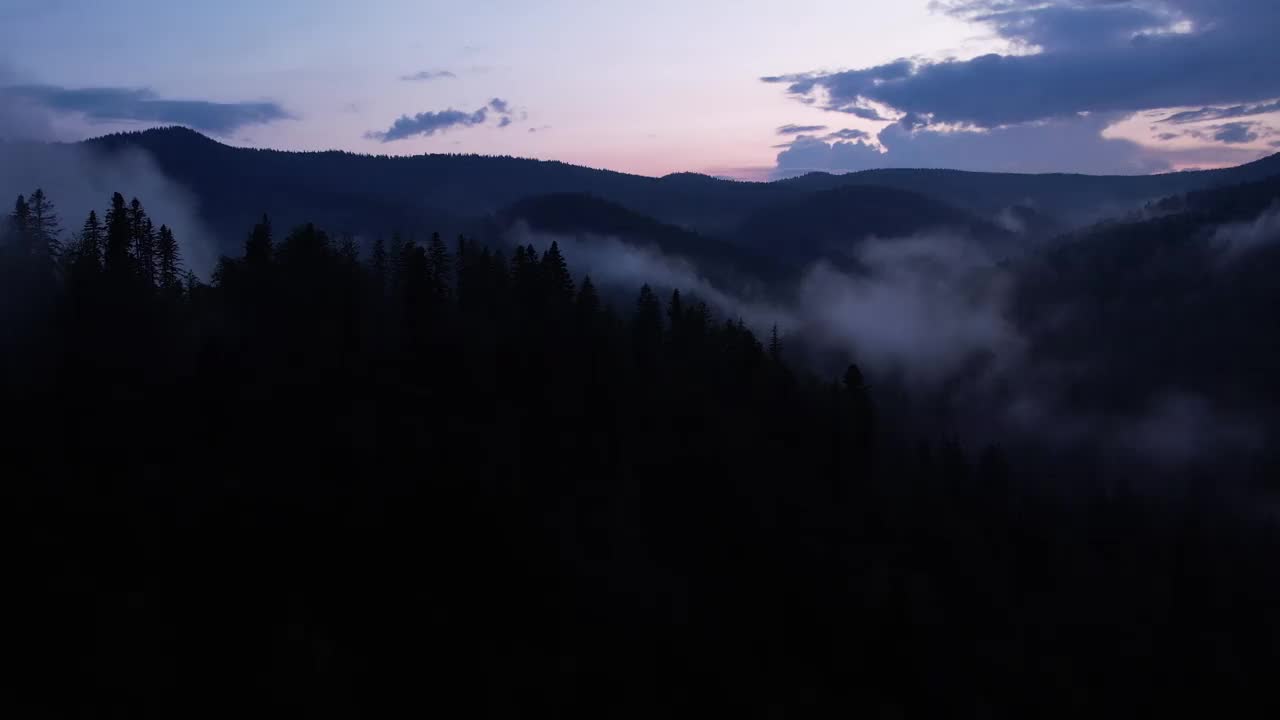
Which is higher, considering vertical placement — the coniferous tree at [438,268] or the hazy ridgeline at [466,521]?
the coniferous tree at [438,268]

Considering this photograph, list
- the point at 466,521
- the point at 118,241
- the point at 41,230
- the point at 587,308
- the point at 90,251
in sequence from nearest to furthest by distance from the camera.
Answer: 1. the point at 466,521
2. the point at 118,241
3. the point at 90,251
4. the point at 41,230
5. the point at 587,308

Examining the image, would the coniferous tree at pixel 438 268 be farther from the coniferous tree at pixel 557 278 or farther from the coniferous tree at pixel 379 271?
the coniferous tree at pixel 557 278

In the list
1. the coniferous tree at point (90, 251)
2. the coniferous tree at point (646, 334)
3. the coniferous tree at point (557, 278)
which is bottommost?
the coniferous tree at point (646, 334)

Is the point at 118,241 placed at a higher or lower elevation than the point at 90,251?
higher

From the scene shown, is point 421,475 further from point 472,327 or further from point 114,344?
point 114,344

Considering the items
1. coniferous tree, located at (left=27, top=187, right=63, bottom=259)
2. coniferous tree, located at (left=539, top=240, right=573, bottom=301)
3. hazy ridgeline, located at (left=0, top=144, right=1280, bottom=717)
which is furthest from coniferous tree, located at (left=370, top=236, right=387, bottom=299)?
coniferous tree, located at (left=27, top=187, right=63, bottom=259)

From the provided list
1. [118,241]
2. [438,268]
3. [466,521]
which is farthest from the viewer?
[438,268]

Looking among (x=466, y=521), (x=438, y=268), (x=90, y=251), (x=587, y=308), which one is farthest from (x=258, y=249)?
(x=466, y=521)

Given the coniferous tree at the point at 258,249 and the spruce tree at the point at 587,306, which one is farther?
the spruce tree at the point at 587,306

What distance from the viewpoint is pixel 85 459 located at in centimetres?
→ 4547

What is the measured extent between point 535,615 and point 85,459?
24.8m

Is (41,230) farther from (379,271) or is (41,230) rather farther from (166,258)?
(379,271)

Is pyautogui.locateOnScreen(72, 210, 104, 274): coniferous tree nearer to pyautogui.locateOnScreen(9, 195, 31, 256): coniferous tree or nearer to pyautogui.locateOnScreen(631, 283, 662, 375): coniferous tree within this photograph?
pyautogui.locateOnScreen(9, 195, 31, 256): coniferous tree

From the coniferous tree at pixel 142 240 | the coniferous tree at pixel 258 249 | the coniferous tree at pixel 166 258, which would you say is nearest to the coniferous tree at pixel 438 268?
the coniferous tree at pixel 258 249
